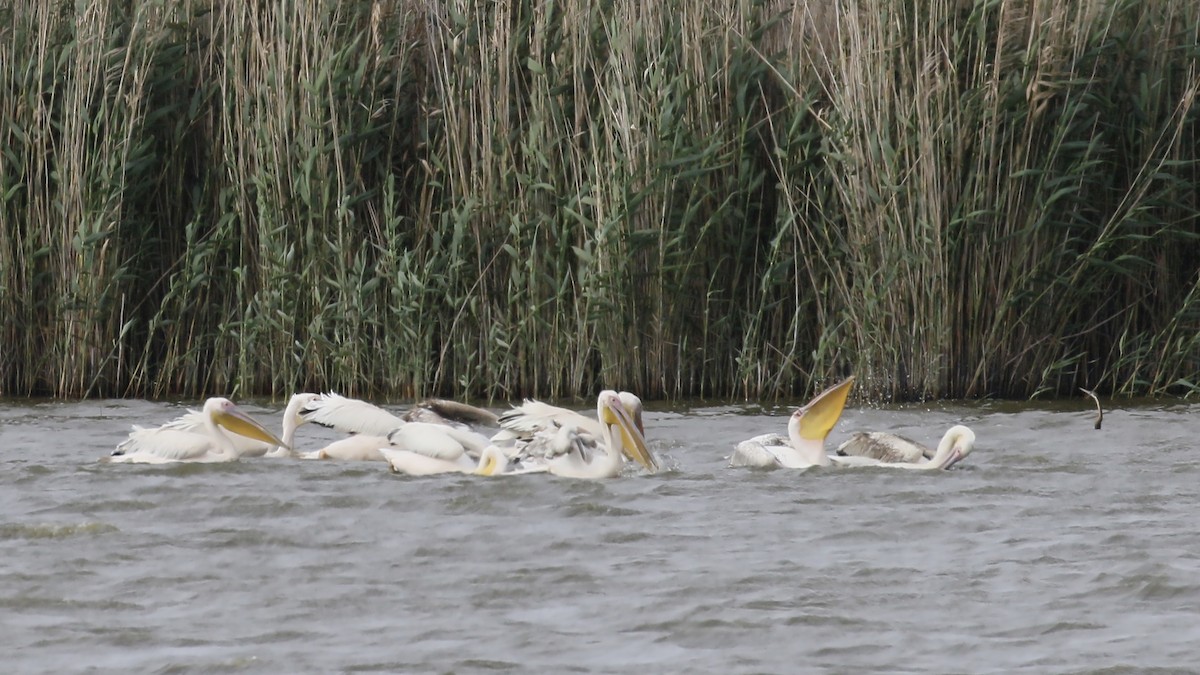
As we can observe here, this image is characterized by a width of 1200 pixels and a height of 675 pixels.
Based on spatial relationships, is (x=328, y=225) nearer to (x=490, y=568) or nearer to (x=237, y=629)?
(x=490, y=568)

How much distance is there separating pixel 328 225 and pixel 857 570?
17.9ft

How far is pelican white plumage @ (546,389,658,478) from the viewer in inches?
305

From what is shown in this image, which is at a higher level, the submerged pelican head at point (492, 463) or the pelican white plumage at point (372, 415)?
the pelican white plumage at point (372, 415)

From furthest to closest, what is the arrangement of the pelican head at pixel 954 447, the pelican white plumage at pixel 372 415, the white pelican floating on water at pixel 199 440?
the pelican white plumage at pixel 372 415 < the white pelican floating on water at pixel 199 440 < the pelican head at pixel 954 447

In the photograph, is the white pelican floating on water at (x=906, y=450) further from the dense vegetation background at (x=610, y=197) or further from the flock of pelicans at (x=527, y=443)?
the dense vegetation background at (x=610, y=197)

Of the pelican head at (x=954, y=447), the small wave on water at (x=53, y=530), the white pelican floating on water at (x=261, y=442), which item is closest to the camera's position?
the small wave on water at (x=53, y=530)

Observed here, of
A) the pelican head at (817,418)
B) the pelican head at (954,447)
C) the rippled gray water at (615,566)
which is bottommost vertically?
the rippled gray water at (615,566)

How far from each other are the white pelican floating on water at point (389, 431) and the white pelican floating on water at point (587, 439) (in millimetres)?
266

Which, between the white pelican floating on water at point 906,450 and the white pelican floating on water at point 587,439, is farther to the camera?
the white pelican floating on water at point 587,439

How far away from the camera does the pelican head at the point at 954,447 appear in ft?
25.0

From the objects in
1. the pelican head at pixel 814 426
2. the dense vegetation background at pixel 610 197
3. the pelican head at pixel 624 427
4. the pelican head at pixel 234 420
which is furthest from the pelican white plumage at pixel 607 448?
the dense vegetation background at pixel 610 197

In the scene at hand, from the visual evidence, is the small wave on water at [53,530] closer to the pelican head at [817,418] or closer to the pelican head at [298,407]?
the pelican head at [298,407]

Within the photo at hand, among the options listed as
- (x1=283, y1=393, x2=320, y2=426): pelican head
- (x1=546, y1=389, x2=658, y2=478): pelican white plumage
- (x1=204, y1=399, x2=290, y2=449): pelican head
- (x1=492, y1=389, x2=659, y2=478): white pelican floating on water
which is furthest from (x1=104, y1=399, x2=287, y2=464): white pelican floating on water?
(x1=546, y1=389, x2=658, y2=478): pelican white plumage

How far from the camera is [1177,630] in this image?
16.4 ft
